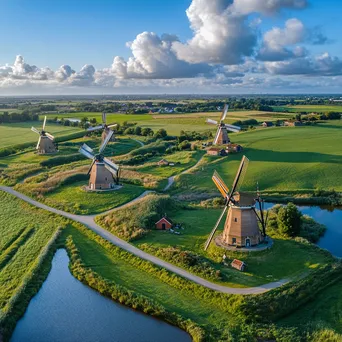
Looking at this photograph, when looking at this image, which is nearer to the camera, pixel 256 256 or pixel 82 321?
pixel 82 321

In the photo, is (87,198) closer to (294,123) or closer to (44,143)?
(44,143)

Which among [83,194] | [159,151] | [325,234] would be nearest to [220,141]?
[159,151]

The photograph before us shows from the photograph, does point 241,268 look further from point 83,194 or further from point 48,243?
point 83,194

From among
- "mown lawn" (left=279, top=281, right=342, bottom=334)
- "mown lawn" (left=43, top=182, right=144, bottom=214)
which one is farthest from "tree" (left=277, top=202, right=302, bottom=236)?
"mown lawn" (left=43, top=182, right=144, bottom=214)

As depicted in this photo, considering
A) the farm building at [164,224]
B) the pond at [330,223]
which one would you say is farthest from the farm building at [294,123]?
the farm building at [164,224]

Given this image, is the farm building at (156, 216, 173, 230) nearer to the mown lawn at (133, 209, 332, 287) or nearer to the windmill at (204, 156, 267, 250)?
the mown lawn at (133, 209, 332, 287)

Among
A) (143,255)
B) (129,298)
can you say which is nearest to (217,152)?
(143,255)

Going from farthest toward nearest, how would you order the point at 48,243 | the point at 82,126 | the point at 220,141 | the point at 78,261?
the point at 82,126 < the point at 220,141 < the point at 48,243 < the point at 78,261
